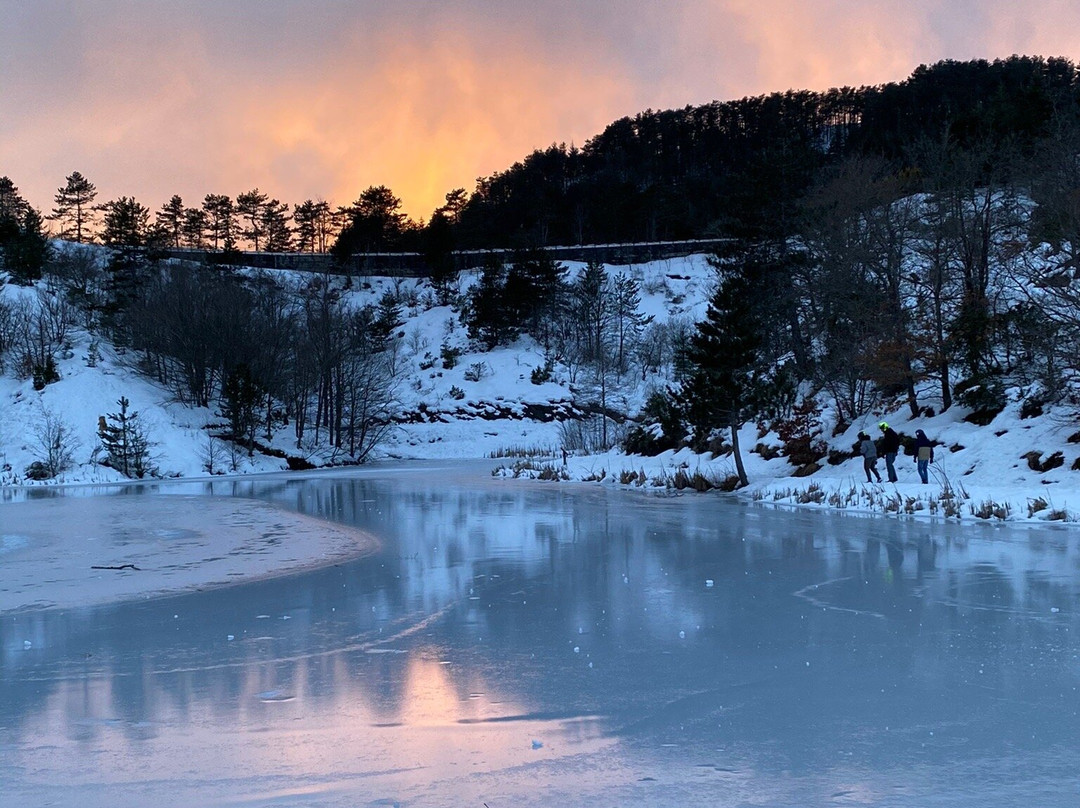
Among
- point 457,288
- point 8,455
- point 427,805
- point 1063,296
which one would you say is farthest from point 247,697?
point 457,288

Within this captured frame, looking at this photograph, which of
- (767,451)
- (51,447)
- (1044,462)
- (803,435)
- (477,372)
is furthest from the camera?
(477,372)

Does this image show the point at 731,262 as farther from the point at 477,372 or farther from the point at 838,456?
the point at 477,372

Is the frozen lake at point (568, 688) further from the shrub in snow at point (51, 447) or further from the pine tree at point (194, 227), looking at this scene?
the pine tree at point (194, 227)

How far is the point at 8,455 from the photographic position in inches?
1729

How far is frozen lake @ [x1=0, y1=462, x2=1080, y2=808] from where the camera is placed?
504cm

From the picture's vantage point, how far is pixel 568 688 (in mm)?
6875

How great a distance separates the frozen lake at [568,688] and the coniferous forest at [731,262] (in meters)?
16.2

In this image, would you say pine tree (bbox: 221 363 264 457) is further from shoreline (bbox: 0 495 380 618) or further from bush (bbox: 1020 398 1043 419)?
bush (bbox: 1020 398 1043 419)

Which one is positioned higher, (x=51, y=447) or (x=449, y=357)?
(x=449, y=357)

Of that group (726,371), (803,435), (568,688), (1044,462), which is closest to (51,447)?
(726,371)

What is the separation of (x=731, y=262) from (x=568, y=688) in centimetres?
4097

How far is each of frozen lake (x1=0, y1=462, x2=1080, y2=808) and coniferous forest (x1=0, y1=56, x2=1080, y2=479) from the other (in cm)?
1619

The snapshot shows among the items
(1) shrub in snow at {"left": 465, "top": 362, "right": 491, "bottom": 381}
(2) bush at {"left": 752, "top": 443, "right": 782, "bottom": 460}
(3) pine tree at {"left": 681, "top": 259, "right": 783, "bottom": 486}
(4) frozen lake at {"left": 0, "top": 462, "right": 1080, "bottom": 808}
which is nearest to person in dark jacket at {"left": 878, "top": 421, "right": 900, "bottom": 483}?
(3) pine tree at {"left": 681, "top": 259, "right": 783, "bottom": 486}

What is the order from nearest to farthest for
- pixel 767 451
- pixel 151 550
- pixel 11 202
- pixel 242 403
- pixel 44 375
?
pixel 151 550 → pixel 767 451 → pixel 44 375 → pixel 242 403 → pixel 11 202
